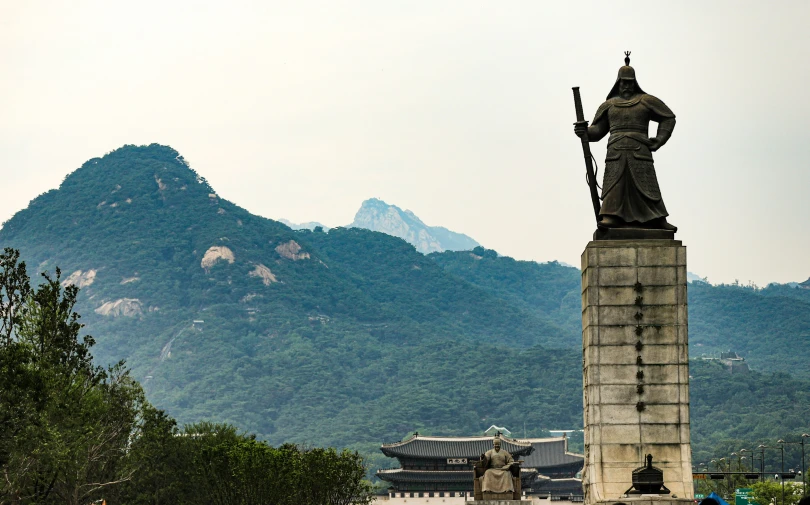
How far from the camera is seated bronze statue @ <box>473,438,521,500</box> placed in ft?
108

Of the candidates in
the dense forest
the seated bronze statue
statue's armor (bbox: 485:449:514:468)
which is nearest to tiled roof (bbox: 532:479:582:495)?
the dense forest

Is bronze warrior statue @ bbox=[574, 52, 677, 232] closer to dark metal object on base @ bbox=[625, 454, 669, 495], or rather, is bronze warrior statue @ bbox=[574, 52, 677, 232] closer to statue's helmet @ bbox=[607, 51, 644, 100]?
statue's helmet @ bbox=[607, 51, 644, 100]

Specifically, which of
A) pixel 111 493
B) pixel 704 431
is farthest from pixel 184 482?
pixel 704 431

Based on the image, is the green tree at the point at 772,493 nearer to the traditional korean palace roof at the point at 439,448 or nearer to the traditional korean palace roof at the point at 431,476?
the traditional korean palace roof at the point at 439,448

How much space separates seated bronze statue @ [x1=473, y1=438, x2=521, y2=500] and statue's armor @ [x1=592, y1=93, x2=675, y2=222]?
37.8ft

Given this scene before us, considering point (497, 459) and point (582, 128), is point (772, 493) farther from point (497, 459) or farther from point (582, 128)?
point (582, 128)

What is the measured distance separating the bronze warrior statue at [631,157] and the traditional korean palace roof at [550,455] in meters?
108

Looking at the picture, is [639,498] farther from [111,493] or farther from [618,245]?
[111,493]

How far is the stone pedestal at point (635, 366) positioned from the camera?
21.7 metres

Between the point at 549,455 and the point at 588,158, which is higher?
the point at 549,455

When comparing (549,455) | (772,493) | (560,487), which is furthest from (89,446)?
(560,487)

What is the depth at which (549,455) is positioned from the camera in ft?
431

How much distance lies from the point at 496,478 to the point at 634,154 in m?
12.4

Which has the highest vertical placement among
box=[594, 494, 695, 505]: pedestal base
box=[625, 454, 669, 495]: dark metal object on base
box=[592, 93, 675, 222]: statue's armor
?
box=[592, 93, 675, 222]: statue's armor
